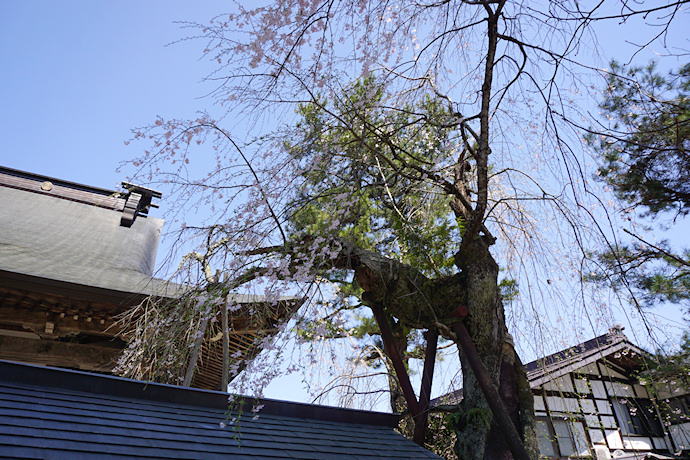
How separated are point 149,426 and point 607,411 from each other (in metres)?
10.8

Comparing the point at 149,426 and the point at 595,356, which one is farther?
the point at 595,356

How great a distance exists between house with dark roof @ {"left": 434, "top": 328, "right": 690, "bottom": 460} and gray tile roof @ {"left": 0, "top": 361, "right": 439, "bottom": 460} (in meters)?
5.90

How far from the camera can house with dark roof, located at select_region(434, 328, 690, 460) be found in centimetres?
927

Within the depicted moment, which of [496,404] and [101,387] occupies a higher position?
[101,387]

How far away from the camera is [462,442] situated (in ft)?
14.0

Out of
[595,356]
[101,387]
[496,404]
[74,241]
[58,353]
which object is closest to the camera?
[101,387]

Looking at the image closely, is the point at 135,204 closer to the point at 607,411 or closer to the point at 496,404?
the point at 496,404

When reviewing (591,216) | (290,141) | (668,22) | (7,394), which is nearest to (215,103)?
(290,141)

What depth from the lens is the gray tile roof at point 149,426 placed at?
7.91 ft

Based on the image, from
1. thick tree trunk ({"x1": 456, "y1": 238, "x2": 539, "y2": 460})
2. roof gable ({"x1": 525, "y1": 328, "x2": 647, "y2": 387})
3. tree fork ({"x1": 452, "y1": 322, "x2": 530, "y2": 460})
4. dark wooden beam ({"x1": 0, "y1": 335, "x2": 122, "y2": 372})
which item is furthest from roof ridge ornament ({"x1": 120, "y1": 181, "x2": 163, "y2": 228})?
roof gable ({"x1": 525, "y1": 328, "x2": 647, "y2": 387})

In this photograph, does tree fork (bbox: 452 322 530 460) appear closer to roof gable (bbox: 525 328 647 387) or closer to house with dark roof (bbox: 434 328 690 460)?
roof gable (bbox: 525 328 647 387)

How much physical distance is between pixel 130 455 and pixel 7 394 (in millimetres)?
939

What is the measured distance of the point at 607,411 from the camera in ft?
33.8

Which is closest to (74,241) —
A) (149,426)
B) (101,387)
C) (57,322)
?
(57,322)
